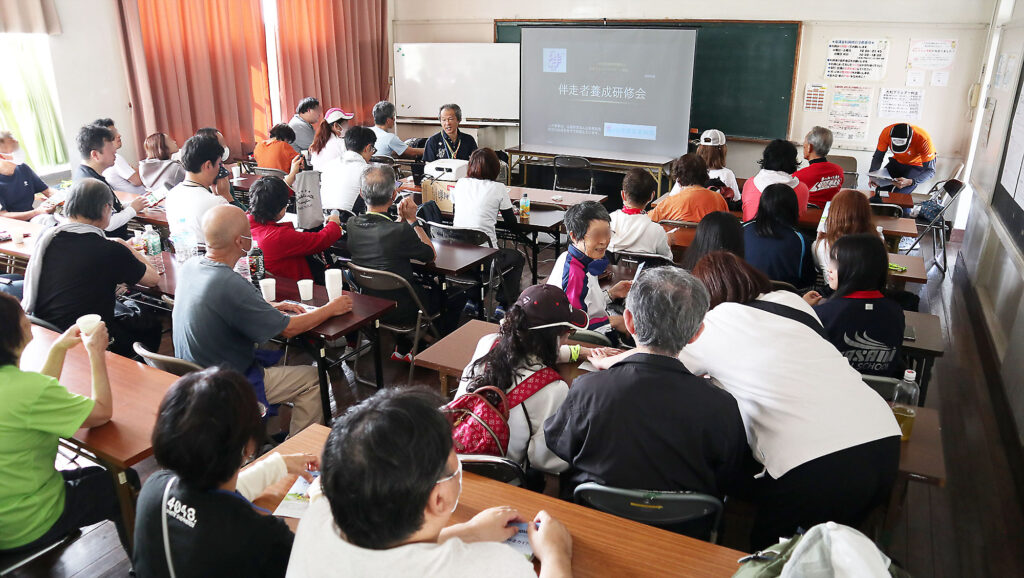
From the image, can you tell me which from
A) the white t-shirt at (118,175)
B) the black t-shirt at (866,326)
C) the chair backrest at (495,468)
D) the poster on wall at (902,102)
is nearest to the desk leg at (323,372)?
the chair backrest at (495,468)

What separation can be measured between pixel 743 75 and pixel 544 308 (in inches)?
249

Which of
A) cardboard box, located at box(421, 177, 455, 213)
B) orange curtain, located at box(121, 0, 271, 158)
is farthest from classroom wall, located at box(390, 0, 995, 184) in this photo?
cardboard box, located at box(421, 177, 455, 213)

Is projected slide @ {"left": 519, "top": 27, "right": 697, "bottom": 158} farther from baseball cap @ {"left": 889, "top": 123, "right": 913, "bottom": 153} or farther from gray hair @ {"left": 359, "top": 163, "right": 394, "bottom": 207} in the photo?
gray hair @ {"left": 359, "top": 163, "right": 394, "bottom": 207}

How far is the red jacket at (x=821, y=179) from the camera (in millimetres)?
4980

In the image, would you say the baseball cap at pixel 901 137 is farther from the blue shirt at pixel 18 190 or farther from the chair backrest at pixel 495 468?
the blue shirt at pixel 18 190

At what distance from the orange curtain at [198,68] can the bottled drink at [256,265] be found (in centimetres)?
395

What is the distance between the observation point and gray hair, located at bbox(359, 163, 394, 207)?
11.8ft

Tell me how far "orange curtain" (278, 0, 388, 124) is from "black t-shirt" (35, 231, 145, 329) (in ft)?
17.1

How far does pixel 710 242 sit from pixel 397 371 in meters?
2.02

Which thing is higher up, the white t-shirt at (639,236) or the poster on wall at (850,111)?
the poster on wall at (850,111)

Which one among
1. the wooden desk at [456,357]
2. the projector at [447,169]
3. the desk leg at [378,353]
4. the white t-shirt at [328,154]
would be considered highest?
the white t-shirt at [328,154]

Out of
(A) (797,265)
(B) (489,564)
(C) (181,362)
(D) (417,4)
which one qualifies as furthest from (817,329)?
(D) (417,4)

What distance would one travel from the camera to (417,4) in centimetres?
890

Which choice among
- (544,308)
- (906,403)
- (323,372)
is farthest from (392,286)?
(906,403)
